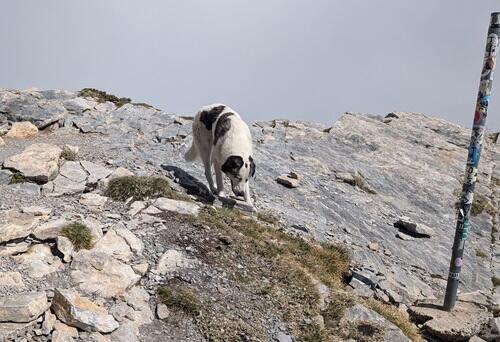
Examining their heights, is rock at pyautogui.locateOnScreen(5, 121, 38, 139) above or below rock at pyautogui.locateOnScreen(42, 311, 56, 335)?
below

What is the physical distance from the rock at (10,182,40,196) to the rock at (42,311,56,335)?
4599 mm

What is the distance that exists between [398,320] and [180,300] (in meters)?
4.59

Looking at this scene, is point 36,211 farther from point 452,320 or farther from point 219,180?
point 452,320

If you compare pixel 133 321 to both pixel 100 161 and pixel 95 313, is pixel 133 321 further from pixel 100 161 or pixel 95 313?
pixel 100 161

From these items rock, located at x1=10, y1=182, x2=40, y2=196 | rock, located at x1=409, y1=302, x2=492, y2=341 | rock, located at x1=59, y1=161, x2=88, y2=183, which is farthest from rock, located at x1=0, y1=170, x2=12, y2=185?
rock, located at x1=409, y1=302, x2=492, y2=341

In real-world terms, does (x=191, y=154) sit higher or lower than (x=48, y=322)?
lower

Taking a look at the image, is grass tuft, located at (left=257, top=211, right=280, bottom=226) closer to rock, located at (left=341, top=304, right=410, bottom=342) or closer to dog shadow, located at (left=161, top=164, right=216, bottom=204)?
dog shadow, located at (left=161, top=164, right=216, bottom=204)

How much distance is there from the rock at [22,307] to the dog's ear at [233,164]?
A: 6.19m

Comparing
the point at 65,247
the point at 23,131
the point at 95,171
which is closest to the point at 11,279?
the point at 65,247

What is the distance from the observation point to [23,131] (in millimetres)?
15820

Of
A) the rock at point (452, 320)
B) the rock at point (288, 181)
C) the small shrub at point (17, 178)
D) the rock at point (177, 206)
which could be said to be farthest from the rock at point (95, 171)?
the rock at point (452, 320)

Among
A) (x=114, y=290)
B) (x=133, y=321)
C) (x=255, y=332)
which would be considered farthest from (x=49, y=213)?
(x=255, y=332)

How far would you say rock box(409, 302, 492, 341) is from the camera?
369 inches

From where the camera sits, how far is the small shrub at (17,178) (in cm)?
1048
